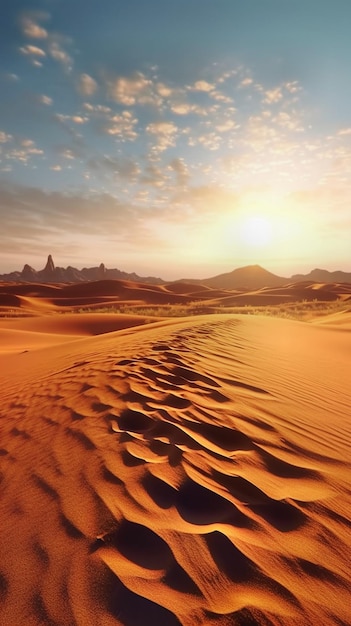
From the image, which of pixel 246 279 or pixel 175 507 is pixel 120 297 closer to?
pixel 175 507

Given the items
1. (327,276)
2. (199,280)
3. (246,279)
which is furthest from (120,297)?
(327,276)

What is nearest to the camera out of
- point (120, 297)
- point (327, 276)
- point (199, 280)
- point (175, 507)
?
point (175, 507)

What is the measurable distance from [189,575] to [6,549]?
990 mm

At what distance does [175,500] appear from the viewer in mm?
2143

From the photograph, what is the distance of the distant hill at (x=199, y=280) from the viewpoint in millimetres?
102688

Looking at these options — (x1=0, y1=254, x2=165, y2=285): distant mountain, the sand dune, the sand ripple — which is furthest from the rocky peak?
the sand ripple

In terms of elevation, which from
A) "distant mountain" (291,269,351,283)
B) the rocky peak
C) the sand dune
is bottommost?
the sand dune

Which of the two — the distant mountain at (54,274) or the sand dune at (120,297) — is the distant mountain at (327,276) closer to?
the distant mountain at (54,274)

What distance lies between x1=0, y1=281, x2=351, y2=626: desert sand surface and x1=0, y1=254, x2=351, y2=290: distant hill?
89906mm

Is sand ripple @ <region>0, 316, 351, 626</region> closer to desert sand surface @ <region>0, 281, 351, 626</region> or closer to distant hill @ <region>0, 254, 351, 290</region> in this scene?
desert sand surface @ <region>0, 281, 351, 626</region>

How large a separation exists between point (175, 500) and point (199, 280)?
117860mm

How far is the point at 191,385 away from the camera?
4.06 metres

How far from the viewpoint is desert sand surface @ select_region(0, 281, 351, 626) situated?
1514 millimetres

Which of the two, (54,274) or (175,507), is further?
(54,274)
